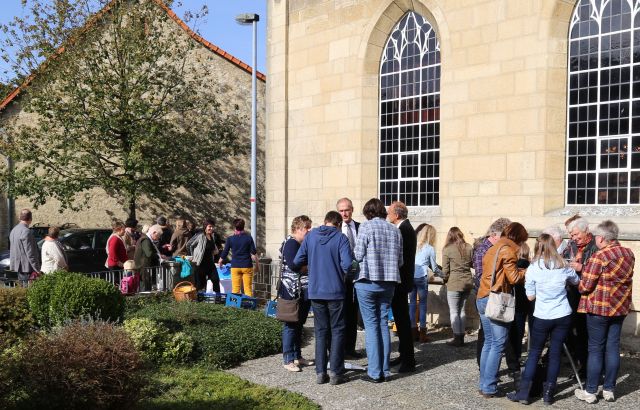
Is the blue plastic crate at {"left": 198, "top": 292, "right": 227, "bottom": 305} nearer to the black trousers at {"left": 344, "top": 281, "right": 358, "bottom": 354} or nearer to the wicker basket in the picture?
the wicker basket

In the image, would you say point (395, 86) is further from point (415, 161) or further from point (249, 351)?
point (249, 351)

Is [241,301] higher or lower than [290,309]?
lower

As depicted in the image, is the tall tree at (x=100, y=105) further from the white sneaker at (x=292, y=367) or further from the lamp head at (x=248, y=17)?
the white sneaker at (x=292, y=367)

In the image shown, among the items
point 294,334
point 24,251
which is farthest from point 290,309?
point 24,251

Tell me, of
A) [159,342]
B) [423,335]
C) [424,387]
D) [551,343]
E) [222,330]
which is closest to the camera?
[551,343]

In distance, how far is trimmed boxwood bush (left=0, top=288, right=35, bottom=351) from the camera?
830cm

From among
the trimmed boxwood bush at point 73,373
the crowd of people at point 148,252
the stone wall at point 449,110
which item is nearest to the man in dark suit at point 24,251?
the crowd of people at point 148,252

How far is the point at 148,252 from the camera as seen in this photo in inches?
484

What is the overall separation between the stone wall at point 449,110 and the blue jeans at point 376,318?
395cm

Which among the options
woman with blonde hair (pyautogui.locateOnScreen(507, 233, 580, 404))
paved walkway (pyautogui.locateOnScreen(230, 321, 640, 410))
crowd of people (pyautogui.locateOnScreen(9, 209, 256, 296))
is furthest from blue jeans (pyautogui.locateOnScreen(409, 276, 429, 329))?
crowd of people (pyautogui.locateOnScreen(9, 209, 256, 296))

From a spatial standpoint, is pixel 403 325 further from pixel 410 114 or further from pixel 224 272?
pixel 224 272

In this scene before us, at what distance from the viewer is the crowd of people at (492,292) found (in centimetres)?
634

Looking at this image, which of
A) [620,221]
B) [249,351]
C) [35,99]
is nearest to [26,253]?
[249,351]

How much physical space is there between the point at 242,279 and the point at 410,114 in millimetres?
4342
